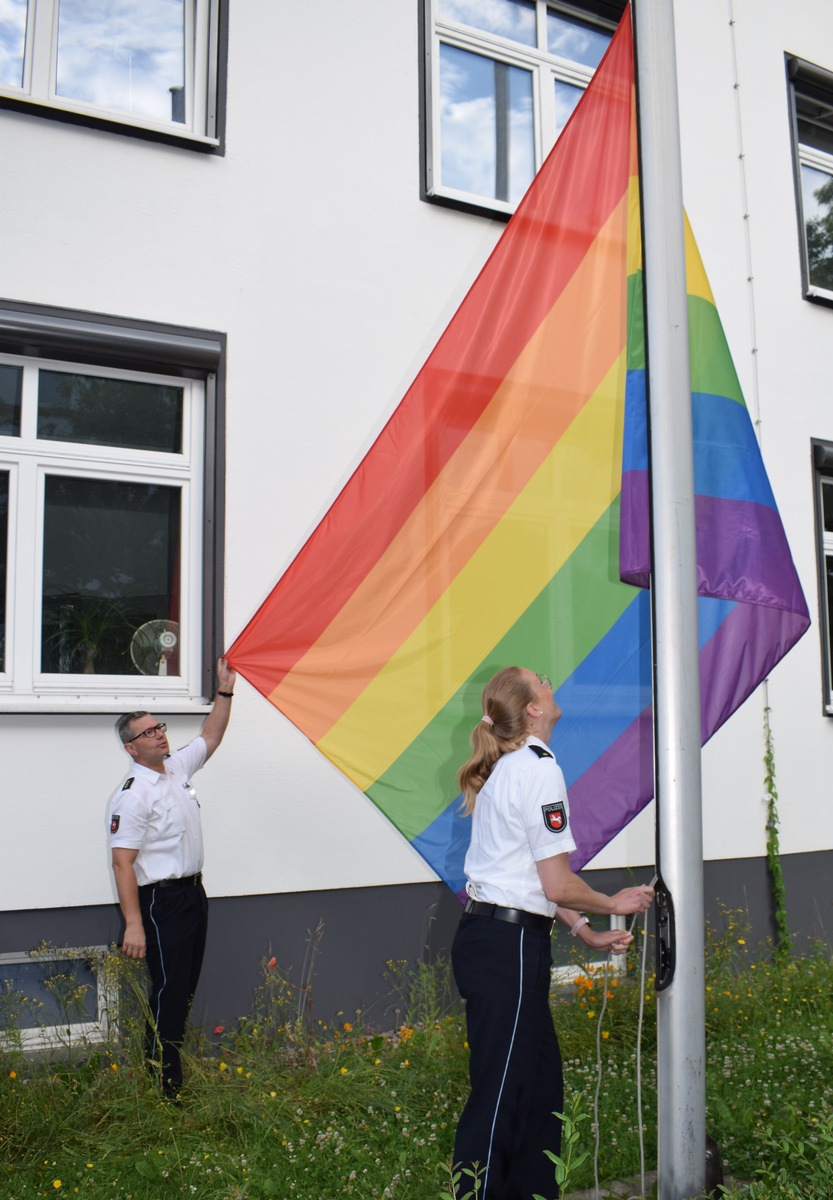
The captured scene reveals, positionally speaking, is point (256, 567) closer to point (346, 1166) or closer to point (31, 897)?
point (31, 897)

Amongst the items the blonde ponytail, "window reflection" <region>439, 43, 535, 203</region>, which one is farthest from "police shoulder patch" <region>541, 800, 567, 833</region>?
"window reflection" <region>439, 43, 535, 203</region>

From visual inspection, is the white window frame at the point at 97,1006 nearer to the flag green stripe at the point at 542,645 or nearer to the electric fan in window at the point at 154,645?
the electric fan in window at the point at 154,645

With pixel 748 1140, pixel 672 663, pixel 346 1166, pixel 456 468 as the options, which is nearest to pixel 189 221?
pixel 456 468

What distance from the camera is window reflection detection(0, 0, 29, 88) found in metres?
6.16

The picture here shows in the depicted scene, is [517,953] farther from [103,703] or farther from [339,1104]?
[103,703]

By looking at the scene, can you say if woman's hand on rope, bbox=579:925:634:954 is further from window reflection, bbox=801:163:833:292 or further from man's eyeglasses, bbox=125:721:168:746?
window reflection, bbox=801:163:833:292

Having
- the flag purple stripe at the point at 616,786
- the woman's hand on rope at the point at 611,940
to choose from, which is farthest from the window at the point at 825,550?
the woman's hand on rope at the point at 611,940

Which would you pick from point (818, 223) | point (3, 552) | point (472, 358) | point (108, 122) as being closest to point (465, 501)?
point (472, 358)

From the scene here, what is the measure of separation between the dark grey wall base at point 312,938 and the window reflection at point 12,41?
4399 mm

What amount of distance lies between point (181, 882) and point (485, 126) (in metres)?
5.40

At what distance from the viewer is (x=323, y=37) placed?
6.84 meters

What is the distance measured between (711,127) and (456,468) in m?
5.94

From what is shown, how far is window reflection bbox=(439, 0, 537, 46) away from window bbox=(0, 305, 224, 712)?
316 cm

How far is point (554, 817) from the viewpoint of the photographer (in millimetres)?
3299
